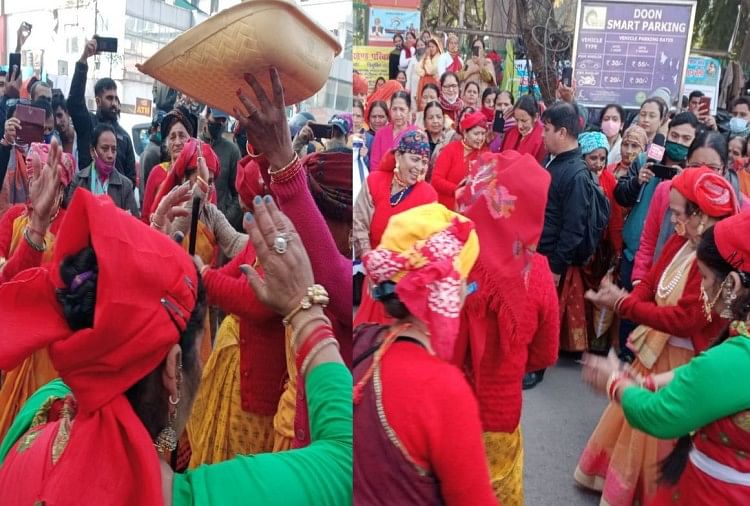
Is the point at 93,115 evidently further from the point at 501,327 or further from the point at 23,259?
the point at 501,327

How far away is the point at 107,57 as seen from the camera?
1389mm

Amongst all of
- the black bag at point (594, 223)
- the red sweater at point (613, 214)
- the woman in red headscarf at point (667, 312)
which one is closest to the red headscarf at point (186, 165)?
the woman in red headscarf at point (667, 312)

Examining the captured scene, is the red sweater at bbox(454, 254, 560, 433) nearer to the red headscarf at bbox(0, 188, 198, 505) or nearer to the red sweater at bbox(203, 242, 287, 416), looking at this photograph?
the red sweater at bbox(203, 242, 287, 416)

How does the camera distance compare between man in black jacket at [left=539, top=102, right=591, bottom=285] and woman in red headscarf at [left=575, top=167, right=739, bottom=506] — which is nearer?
woman in red headscarf at [left=575, top=167, right=739, bottom=506]

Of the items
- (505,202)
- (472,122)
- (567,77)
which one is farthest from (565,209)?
(567,77)

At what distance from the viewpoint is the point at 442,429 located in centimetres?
131

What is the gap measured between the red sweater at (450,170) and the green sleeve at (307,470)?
0.80 metres

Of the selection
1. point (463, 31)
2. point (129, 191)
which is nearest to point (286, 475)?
point (129, 191)

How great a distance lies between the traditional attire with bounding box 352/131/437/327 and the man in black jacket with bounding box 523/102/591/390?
207 centimetres

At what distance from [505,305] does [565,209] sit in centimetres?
196

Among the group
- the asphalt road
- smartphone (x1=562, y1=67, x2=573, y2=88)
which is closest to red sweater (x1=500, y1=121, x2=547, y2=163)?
the asphalt road

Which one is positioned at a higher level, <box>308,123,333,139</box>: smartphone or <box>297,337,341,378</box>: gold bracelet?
<box>308,123,333,139</box>: smartphone

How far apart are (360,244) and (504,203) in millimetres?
338

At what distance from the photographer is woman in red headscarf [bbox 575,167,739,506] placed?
8.35 ft
